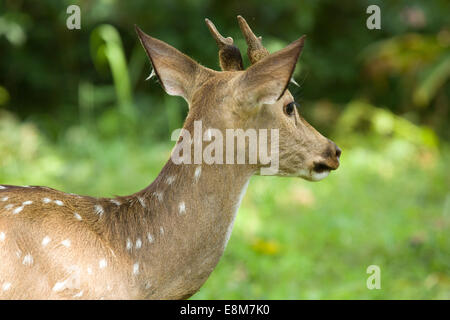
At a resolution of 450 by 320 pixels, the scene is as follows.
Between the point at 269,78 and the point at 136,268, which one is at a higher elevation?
the point at 269,78

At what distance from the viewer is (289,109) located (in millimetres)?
2789

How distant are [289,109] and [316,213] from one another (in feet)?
11.6

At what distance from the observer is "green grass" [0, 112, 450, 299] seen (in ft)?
15.5

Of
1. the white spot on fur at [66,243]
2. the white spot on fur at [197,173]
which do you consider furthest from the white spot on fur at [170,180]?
the white spot on fur at [66,243]

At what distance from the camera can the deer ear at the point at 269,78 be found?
2.36 m

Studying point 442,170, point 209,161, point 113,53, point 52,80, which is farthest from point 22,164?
point 442,170

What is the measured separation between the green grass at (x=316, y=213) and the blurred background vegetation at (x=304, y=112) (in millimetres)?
17

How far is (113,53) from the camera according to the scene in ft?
21.2

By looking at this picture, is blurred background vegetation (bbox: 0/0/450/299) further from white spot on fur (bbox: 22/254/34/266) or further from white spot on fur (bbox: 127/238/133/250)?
white spot on fur (bbox: 22/254/34/266)

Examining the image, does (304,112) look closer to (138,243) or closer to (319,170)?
(319,170)

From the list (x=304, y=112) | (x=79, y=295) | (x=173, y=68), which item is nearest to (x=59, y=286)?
(x=79, y=295)

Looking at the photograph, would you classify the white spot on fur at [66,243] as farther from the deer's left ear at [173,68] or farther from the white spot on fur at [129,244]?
the deer's left ear at [173,68]
